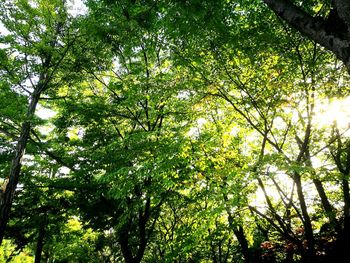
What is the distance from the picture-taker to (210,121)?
39.4 feet

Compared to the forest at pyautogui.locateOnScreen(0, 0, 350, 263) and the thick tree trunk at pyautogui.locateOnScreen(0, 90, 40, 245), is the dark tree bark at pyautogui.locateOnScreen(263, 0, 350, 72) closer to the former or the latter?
the forest at pyautogui.locateOnScreen(0, 0, 350, 263)

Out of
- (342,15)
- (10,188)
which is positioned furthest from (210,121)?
(342,15)

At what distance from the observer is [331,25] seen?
2.70m

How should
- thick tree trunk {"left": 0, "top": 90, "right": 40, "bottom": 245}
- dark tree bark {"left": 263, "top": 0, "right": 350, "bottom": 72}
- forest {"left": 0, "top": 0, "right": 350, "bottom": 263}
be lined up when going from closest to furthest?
dark tree bark {"left": 263, "top": 0, "right": 350, "bottom": 72} → forest {"left": 0, "top": 0, "right": 350, "bottom": 263} → thick tree trunk {"left": 0, "top": 90, "right": 40, "bottom": 245}

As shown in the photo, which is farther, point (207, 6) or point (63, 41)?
point (63, 41)

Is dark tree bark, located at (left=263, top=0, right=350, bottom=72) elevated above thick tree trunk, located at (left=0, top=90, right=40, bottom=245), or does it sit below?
below

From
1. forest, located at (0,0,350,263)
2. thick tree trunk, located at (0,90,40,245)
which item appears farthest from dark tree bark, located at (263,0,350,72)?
thick tree trunk, located at (0,90,40,245)

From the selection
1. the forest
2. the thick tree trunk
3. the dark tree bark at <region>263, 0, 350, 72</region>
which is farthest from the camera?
the thick tree trunk

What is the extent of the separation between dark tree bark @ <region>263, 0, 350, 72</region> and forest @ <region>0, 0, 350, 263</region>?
11 millimetres

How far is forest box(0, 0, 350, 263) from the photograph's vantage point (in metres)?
6.19

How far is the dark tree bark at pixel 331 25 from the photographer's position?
8.39 feet

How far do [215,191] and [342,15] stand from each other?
542 cm

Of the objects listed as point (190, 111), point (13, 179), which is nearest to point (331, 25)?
point (190, 111)

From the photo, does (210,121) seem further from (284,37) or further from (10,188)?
(10,188)
